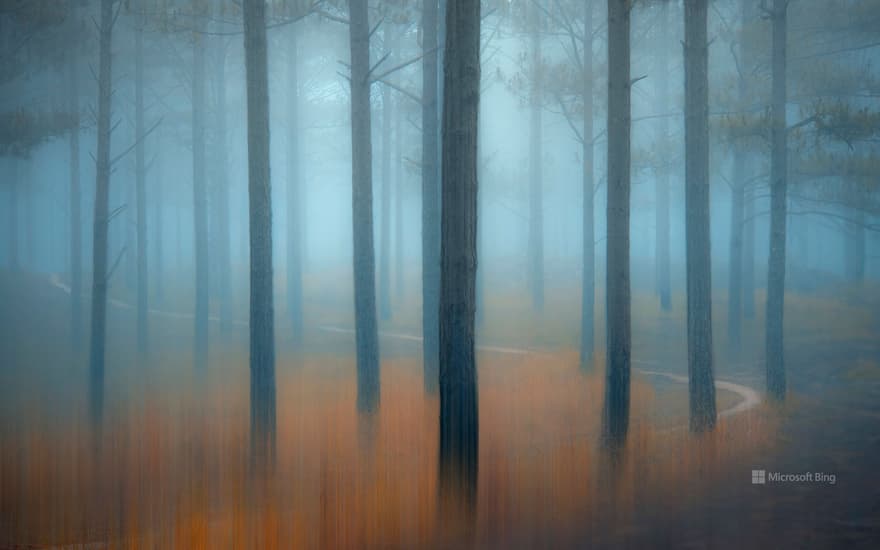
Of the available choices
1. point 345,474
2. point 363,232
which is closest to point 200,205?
point 363,232

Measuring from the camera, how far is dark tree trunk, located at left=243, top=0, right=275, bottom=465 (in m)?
9.60

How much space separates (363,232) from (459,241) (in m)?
5.62

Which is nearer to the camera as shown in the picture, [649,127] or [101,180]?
[101,180]

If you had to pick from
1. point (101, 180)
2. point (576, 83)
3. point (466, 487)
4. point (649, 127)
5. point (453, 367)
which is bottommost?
point (466, 487)

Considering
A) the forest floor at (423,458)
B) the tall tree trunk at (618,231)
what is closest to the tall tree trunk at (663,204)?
the forest floor at (423,458)

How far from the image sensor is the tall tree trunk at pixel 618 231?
883 cm

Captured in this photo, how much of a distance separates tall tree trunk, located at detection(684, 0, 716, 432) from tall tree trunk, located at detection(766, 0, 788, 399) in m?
2.82

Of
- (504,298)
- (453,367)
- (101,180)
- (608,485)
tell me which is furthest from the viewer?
(504,298)

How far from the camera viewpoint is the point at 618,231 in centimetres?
899

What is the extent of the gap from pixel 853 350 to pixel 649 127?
58.7 feet

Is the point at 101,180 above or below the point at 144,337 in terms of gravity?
above

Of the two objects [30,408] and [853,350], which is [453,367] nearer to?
[30,408]

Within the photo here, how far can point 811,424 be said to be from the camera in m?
10.7

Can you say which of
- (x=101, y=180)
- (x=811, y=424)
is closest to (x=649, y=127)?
(x=811, y=424)
